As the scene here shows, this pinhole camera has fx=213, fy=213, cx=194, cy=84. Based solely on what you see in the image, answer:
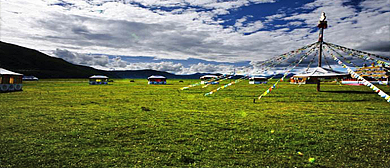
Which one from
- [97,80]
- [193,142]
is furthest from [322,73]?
[97,80]

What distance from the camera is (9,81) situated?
1096 inches

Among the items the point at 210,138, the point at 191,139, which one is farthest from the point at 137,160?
the point at 210,138

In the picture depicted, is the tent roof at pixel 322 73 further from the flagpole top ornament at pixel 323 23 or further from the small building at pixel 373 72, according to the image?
the flagpole top ornament at pixel 323 23

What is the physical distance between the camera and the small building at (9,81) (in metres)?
26.6

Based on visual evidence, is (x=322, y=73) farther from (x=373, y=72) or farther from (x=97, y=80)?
(x=97, y=80)

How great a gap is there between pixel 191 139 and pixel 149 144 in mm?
1362

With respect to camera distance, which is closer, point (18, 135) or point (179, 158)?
point (179, 158)

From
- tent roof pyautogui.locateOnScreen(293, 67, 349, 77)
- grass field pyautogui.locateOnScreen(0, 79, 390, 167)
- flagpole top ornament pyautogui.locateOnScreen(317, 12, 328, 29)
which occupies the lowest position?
grass field pyautogui.locateOnScreen(0, 79, 390, 167)

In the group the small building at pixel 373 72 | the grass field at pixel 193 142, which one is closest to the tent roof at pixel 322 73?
the small building at pixel 373 72

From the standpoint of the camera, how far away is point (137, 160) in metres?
5.27

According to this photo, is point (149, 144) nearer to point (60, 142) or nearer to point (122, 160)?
point (122, 160)

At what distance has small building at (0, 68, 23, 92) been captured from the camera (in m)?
26.6

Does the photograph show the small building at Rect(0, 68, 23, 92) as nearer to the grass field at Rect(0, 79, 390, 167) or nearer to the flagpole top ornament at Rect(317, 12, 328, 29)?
the grass field at Rect(0, 79, 390, 167)

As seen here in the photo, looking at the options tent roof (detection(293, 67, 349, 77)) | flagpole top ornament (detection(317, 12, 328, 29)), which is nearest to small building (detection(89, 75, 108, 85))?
tent roof (detection(293, 67, 349, 77))
